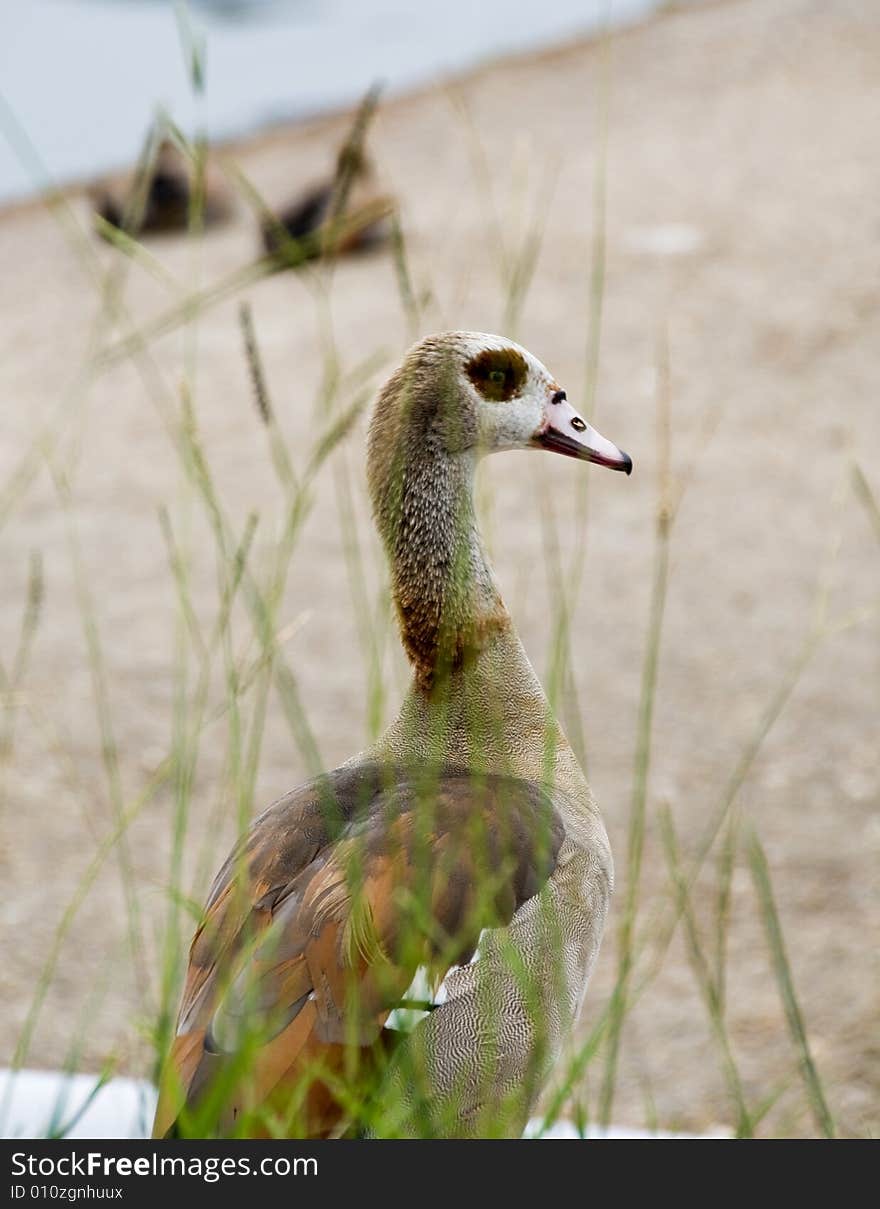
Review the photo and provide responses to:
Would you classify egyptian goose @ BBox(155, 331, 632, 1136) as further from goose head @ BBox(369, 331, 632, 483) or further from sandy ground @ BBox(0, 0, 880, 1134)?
sandy ground @ BBox(0, 0, 880, 1134)

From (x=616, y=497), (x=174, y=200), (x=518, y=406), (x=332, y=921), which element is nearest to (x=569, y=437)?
(x=518, y=406)

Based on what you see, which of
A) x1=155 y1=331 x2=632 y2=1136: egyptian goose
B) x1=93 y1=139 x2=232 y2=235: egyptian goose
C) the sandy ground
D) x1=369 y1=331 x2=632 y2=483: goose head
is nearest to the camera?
x1=155 y1=331 x2=632 y2=1136: egyptian goose

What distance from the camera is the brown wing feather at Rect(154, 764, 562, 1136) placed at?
1596mm

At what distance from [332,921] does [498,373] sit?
2.21 ft

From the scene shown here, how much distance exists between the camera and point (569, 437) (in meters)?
2.02

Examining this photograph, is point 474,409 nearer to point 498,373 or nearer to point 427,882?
point 498,373

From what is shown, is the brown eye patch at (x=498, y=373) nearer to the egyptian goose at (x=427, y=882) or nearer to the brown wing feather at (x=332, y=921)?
the egyptian goose at (x=427, y=882)

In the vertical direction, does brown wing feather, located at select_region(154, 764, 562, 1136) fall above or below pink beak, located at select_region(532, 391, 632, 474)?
below

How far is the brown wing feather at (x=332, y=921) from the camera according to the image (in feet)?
5.24

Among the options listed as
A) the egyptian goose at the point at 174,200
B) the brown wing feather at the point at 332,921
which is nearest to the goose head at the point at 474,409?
the brown wing feather at the point at 332,921

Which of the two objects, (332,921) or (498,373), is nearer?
(332,921)

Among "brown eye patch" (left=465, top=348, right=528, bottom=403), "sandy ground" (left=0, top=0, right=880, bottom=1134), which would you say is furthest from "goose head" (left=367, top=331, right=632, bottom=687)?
"sandy ground" (left=0, top=0, right=880, bottom=1134)

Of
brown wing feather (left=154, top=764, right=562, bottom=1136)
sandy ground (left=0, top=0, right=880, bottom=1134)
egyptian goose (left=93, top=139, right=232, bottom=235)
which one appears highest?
egyptian goose (left=93, top=139, right=232, bottom=235)
